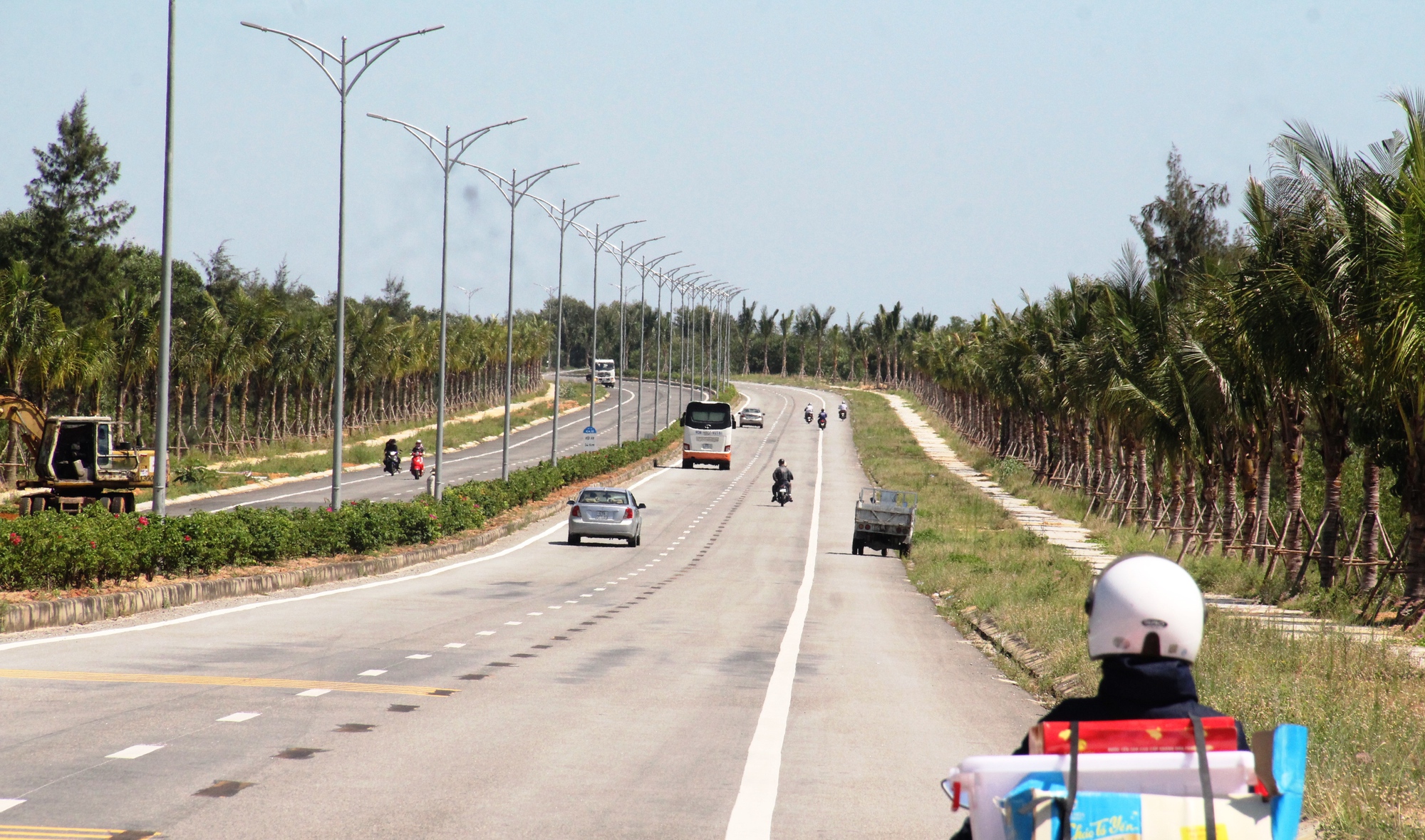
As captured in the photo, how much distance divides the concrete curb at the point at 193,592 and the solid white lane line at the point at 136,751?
7.79 meters

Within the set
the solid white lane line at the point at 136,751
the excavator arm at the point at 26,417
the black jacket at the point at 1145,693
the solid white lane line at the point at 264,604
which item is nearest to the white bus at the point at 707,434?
the solid white lane line at the point at 264,604

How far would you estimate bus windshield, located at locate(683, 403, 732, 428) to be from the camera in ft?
255

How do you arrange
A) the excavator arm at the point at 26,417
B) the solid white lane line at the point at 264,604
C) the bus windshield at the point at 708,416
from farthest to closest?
the bus windshield at the point at 708,416
the excavator arm at the point at 26,417
the solid white lane line at the point at 264,604

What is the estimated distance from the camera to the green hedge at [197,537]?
18.1 metres

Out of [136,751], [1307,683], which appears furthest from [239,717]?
[1307,683]

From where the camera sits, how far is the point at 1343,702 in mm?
11828

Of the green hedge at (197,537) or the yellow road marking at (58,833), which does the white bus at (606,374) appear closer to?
A: the green hedge at (197,537)

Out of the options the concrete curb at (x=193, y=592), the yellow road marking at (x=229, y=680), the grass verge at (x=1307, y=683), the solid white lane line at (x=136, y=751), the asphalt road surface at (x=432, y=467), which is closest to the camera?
the grass verge at (x=1307, y=683)

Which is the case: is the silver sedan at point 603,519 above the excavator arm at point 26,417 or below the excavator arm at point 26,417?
below

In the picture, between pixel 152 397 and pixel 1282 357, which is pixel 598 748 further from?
pixel 152 397

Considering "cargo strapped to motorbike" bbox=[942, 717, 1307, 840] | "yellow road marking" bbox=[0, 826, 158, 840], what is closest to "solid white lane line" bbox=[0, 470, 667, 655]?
"yellow road marking" bbox=[0, 826, 158, 840]

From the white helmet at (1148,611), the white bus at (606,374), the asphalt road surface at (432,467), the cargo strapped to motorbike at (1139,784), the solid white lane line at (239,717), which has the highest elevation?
the white bus at (606,374)

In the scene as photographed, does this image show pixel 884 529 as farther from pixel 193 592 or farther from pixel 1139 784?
pixel 1139 784

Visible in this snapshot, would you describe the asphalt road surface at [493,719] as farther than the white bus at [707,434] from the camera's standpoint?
No
